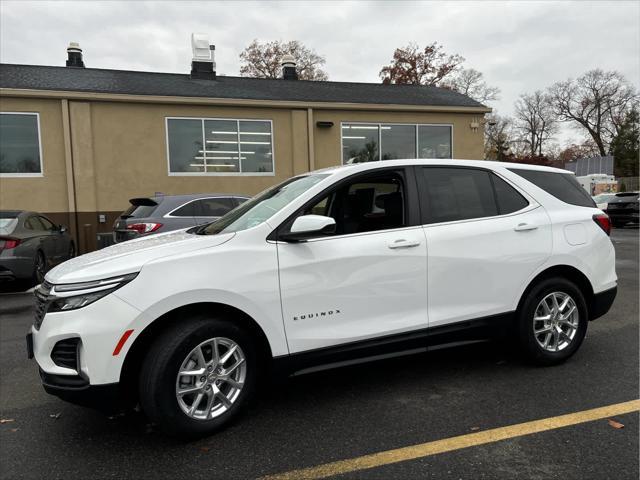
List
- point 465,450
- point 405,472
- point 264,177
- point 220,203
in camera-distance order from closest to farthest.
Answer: point 405,472 < point 465,450 < point 220,203 < point 264,177

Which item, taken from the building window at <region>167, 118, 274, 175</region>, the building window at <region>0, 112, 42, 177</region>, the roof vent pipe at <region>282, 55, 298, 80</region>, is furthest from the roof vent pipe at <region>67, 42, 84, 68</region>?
the roof vent pipe at <region>282, 55, 298, 80</region>

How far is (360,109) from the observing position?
1476 centimetres

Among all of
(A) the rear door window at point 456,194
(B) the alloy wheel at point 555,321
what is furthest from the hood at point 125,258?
(B) the alloy wheel at point 555,321

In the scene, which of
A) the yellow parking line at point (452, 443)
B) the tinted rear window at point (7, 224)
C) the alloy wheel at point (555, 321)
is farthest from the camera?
the tinted rear window at point (7, 224)

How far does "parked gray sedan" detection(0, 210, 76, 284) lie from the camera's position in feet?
25.0

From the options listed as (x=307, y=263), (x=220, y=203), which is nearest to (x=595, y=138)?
(x=220, y=203)

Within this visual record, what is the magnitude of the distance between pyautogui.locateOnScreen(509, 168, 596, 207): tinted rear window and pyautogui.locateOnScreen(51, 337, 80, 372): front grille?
3.55 metres

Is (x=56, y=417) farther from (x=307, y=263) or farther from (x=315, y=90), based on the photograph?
(x=315, y=90)

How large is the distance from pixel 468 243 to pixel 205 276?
1982mm

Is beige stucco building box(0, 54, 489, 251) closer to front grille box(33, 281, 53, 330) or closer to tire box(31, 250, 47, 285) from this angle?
tire box(31, 250, 47, 285)

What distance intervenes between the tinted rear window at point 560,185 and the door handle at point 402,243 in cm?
132

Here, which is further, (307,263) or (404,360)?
(404,360)

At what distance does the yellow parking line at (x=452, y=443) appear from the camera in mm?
2549

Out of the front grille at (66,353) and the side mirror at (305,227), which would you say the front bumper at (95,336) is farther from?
the side mirror at (305,227)
